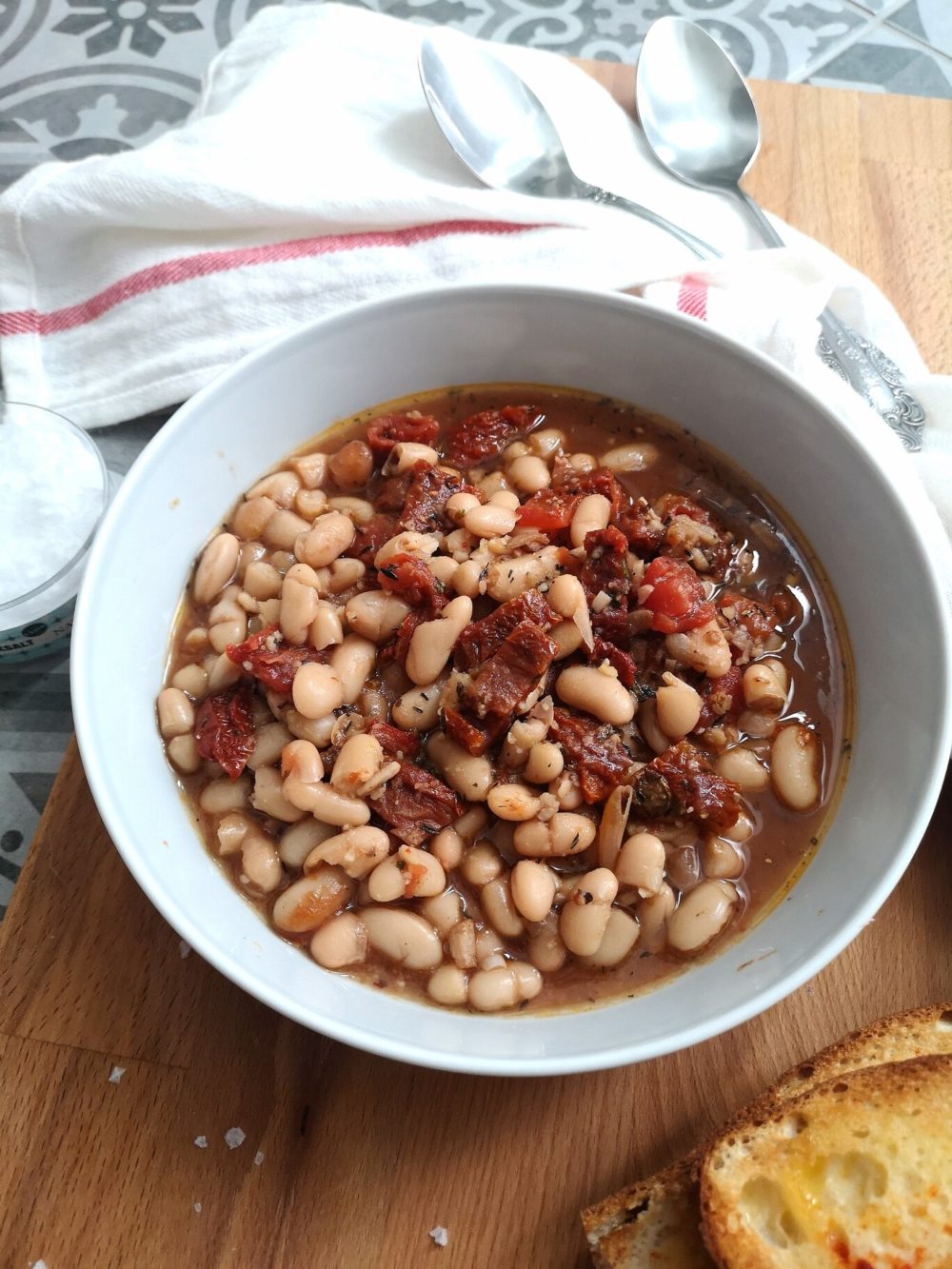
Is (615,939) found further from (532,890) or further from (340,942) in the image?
(340,942)

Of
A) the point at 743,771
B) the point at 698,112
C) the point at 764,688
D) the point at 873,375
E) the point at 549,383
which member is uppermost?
the point at 698,112

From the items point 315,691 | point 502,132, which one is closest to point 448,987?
point 315,691

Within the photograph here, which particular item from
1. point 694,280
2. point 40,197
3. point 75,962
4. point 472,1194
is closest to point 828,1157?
point 472,1194

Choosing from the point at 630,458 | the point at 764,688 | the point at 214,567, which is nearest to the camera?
the point at 764,688

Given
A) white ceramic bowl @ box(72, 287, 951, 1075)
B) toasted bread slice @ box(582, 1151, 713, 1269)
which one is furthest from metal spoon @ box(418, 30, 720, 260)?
toasted bread slice @ box(582, 1151, 713, 1269)

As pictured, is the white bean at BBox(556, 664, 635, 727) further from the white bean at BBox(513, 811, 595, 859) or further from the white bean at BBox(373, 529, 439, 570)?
the white bean at BBox(373, 529, 439, 570)
